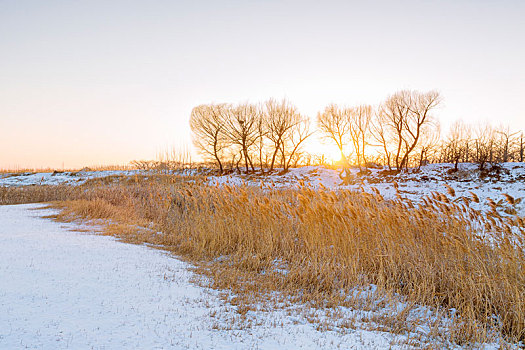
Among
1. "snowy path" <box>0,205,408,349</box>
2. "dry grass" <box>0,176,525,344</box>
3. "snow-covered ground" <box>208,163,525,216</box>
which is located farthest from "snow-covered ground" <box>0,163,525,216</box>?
"snowy path" <box>0,205,408,349</box>

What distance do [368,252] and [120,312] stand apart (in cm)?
381

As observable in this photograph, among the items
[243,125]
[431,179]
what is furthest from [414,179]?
[243,125]

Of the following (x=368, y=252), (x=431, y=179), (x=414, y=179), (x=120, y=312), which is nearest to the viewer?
(x=120, y=312)

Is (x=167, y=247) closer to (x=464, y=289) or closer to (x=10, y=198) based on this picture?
(x=464, y=289)

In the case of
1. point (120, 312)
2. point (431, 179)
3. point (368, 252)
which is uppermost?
point (120, 312)

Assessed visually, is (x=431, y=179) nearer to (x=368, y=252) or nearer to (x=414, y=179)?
(x=414, y=179)

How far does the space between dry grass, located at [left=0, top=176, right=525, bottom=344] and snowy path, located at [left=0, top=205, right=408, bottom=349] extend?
736 millimetres

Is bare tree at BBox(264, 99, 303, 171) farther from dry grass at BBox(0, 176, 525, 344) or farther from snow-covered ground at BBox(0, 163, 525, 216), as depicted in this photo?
dry grass at BBox(0, 176, 525, 344)

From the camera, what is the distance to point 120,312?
9.63 ft

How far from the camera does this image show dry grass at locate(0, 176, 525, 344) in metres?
3.93

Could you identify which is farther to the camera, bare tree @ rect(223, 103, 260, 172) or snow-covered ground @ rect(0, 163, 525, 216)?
bare tree @ rect(223, 103, 260, 172)

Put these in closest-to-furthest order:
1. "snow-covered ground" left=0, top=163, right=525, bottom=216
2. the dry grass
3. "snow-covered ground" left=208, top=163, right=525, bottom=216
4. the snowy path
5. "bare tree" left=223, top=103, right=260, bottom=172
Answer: the snowy path → the dry grass → "snow-covered ground" left=208, top=163, right=525, bottom=216 → "snow-covered ground" left=0, top=163, right=525, bottom=216 → "bare tree" left=223, top=103, right=260, bottom=172

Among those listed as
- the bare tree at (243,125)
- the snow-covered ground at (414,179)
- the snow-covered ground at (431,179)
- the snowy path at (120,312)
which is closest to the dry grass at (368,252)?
the snowy path at (120,312)

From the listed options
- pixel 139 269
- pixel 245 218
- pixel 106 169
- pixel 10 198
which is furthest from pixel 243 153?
pixel 139 269
